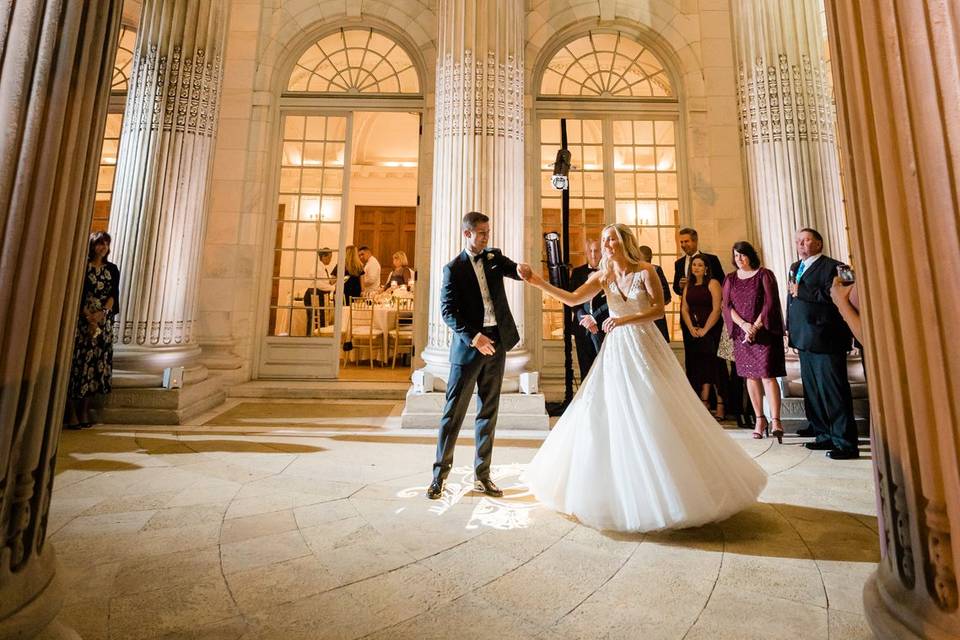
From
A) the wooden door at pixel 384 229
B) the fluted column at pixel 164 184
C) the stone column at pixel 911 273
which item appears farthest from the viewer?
the wooden door at pixel 384 229

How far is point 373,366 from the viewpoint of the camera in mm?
8102

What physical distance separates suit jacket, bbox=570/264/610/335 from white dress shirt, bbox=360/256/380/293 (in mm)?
4446

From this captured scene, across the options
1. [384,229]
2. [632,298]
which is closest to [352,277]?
[384,229]

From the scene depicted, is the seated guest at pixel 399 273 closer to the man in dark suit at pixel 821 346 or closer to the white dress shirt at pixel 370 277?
the white dress shirt at pixel 370 277

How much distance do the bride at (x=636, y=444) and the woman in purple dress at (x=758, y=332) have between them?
6.84ft

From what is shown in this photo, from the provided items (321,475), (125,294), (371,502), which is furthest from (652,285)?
(125,294)

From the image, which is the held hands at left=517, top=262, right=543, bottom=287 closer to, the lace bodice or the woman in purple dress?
the lace bodice

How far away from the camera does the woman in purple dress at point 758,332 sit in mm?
4109

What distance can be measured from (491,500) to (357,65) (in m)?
6.92

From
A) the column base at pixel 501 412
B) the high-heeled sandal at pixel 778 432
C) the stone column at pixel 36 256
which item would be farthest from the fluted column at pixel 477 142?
the stone column at pixel 36 256

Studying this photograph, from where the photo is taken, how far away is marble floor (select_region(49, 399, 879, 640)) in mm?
1485

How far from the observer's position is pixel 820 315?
3.78 metres

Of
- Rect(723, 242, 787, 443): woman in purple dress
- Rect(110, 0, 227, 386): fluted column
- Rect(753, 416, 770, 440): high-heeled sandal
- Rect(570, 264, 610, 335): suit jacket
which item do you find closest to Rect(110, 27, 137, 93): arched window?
Rect(110, 0, 227, 386): fluted column

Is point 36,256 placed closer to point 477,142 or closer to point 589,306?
point 589,306
